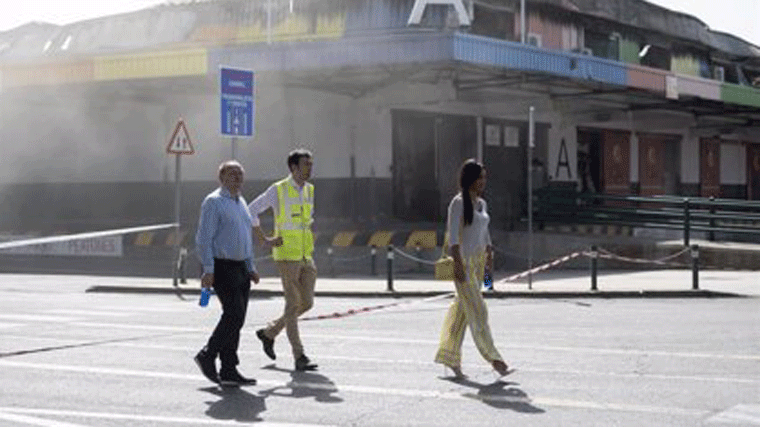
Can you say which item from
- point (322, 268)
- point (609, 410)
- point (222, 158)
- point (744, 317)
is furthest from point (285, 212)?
point (222, 158)

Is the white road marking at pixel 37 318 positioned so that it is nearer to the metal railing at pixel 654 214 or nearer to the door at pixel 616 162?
the metal railing at pixel 654 214

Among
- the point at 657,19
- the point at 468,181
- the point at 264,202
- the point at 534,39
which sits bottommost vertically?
the point at 264,202

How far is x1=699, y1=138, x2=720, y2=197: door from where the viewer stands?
4078 centimetres

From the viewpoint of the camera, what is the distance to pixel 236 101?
2030cm

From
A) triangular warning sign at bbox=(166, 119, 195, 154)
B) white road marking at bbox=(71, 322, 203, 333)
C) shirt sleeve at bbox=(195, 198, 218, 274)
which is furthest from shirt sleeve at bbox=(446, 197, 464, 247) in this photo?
triangular warning sign at bbox=(166, 119, 195, 154)

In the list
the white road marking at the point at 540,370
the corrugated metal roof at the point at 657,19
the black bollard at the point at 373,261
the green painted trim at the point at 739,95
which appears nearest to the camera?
the white road marking at the point at 540,370

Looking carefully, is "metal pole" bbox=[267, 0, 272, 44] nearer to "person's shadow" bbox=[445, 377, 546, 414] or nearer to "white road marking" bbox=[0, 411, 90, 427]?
"person's shadow" bbox=[445, 377, 546, 414]

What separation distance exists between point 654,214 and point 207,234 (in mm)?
19320

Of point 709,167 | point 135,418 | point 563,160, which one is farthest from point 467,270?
point 709,167

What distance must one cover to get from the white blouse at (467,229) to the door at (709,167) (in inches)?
1278

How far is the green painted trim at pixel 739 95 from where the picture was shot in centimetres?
3158

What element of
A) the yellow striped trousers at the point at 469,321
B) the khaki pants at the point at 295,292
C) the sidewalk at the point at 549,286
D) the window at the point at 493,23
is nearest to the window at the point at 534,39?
the window at the point at 493,23

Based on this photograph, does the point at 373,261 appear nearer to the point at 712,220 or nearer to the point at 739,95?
the point at 712,220

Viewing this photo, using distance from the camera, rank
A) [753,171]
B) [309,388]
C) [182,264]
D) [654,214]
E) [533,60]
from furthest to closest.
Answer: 1. [753,171]
2. [654,214]
3. [533,60]
4. [182,264]
5. [309,388]
